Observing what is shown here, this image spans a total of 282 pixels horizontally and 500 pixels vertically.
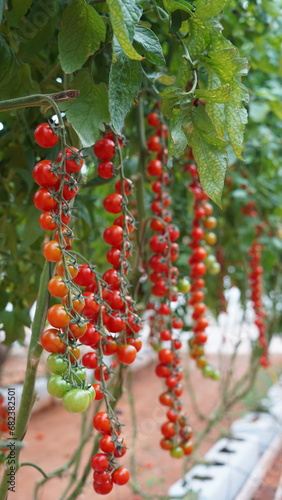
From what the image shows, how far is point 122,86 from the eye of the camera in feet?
1.51

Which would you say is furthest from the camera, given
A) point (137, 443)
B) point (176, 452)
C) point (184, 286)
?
point (137, 443)

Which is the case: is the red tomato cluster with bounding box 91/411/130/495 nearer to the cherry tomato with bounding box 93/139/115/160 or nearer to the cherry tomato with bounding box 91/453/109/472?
the cherry tomato with bounding box 91/453/109/472

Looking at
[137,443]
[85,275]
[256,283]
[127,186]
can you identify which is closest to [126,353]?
[85,275]

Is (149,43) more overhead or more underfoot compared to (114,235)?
more overhead

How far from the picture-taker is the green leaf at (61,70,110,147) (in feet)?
1.51

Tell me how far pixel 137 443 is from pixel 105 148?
2.83m

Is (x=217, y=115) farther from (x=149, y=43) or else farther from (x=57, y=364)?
(x=57, y=364)

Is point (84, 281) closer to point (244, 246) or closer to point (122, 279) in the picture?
point (122, 279)

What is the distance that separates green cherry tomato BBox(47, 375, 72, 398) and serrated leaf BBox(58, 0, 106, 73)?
0.29m

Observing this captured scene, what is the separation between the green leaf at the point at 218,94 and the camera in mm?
443

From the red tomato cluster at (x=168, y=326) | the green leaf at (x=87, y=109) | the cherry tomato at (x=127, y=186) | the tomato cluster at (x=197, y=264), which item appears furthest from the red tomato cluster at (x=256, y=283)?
the green leaf at (x=87, y=109)

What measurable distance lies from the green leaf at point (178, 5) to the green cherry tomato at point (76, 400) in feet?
1.23

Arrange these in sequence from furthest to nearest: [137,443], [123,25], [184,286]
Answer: [137,443] → [184,286] → [123,25]

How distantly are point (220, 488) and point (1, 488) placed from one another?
54.3 inches
